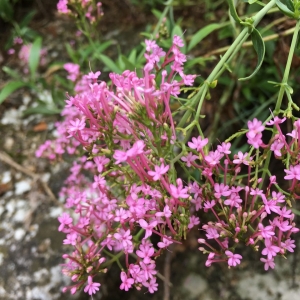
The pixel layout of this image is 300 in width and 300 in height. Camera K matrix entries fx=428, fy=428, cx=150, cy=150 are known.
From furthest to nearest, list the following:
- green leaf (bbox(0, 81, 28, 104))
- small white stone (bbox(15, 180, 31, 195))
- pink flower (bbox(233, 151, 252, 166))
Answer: small white stone (bbox(15, 180, 31, 195)), green leaf (bbox(0, 81, 28, 104)), pink flower (bbox(233, 151, 252, 166))

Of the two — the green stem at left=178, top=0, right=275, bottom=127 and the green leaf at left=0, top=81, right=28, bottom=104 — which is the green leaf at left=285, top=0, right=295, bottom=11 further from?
the green leaf at left=0, top=81, right=28, bottom=104

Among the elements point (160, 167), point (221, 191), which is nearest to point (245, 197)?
point (221, 191)

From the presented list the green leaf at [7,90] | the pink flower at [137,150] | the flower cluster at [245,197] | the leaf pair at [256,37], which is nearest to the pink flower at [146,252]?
the flower cluster at [245,197]

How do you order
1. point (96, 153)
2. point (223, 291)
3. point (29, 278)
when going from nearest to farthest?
point (96, 153)
point (29, 278)
point (223, 291)

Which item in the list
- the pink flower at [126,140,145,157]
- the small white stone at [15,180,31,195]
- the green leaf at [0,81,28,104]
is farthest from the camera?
the small white stone at [15,180,31,195]

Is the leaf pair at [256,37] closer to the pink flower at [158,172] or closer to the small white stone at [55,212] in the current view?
the pink flower at [158,172]

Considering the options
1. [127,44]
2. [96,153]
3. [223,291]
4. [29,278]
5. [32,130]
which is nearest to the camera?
[96,153]

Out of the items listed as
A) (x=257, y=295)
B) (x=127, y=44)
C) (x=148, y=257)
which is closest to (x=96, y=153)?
(x=148, y=257)

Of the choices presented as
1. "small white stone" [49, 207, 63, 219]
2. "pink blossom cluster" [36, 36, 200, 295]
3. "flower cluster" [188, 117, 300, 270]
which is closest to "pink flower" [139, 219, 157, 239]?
"pink blossom cluster" [36, 36, 200, 295]

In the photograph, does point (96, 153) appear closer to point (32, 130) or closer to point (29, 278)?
point (29, 278)

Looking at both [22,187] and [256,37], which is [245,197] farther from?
[22,187]

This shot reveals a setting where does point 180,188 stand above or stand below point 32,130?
above
